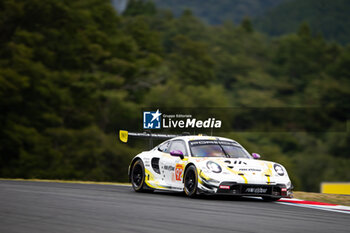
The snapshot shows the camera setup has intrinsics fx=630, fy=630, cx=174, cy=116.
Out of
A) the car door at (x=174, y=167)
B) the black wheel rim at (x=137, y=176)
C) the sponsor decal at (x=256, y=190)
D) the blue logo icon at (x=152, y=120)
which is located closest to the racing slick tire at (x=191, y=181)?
the car door at (x=174, y=167)

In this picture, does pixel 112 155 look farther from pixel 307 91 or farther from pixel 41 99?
pixel 307 91

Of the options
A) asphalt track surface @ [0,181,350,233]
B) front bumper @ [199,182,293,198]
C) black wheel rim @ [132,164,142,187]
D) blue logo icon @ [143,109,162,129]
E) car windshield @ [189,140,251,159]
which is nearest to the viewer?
asphalt track surface @ [0,181,350,233]

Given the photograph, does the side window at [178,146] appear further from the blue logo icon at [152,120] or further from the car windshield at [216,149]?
the blue logo icon at [152,120]

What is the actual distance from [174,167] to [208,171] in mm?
1212

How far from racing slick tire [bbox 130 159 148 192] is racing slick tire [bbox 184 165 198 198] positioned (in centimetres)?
164

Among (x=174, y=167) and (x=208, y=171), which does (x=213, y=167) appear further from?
(x=174, y=167)

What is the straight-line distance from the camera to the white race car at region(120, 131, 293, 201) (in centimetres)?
1063

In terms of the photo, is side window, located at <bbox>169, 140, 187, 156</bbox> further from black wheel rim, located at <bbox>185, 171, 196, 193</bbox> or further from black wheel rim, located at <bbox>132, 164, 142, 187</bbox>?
black wheel rim, located at <bbox>132, 164, 142, 187</bbox>

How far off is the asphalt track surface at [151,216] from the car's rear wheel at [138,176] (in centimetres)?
220

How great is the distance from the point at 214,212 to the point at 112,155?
3744cm

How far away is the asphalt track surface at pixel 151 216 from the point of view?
6.84m

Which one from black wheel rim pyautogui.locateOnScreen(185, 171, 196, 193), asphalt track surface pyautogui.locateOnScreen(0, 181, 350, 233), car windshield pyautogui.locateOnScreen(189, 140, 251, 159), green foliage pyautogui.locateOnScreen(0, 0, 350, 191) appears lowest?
asphalt track surface pyautogui.locateOnScreen(0, 181, 350, 233)

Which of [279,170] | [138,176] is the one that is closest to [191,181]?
[279,170]

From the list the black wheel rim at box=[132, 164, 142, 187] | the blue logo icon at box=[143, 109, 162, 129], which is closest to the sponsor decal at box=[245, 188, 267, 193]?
the black wheel rim at box=[132, 164, 142, 187]
